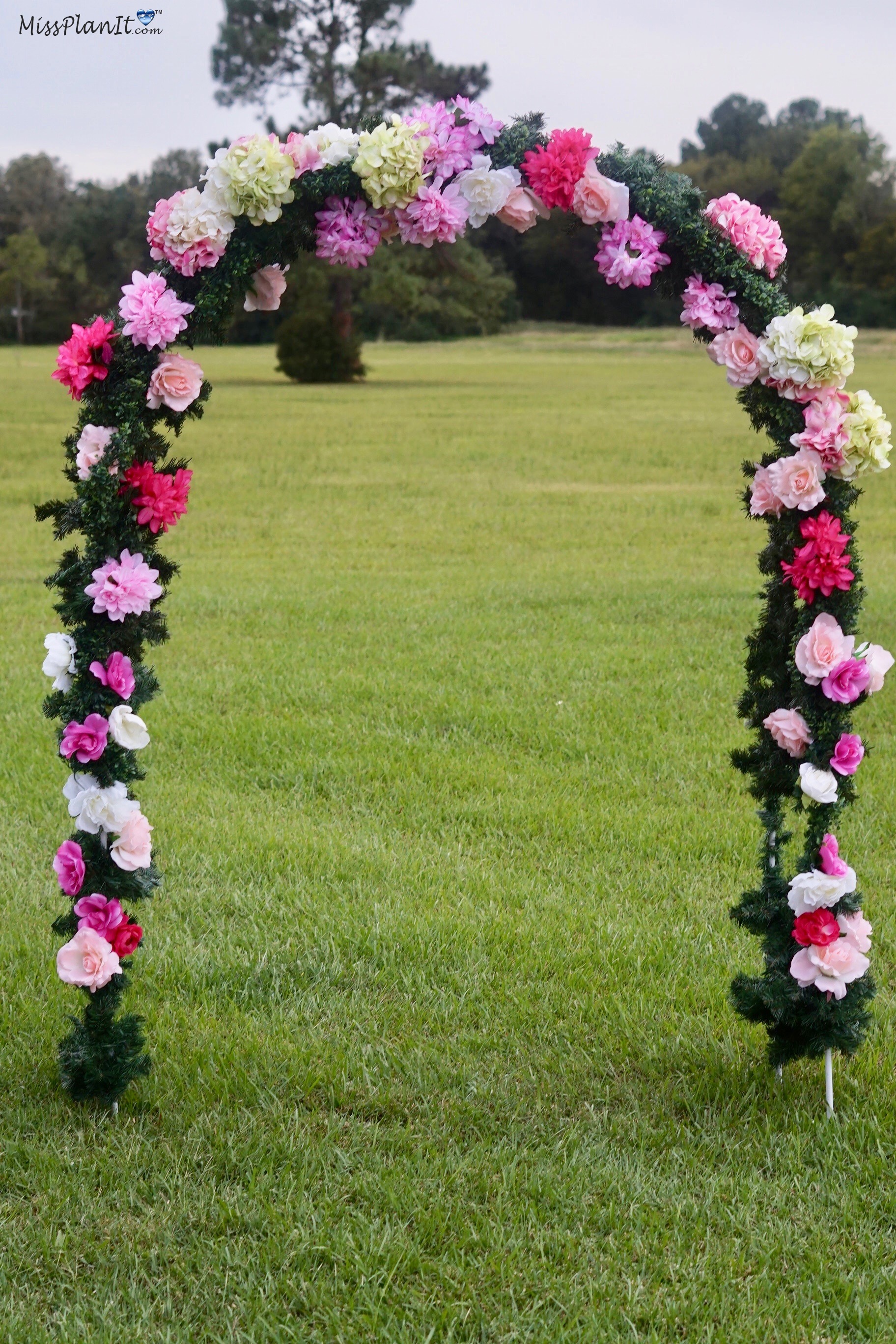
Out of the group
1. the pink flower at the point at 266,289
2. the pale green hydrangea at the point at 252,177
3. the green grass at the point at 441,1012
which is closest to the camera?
the green grass at the point at 441,1012

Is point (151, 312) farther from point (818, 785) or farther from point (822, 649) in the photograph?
point (818, 785)

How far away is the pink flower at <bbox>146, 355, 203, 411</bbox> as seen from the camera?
3.18 metres

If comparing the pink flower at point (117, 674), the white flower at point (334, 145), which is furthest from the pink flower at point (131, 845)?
the white flower at point (334, 145)

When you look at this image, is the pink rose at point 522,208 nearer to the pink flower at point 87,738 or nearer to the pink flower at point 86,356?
the pink flower at point 86,356

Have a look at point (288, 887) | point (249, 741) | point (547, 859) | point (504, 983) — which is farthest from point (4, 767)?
point (504, 983)

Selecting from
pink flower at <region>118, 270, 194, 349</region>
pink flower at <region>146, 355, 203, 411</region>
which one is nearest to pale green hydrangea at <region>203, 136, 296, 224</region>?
pink flower at <region>118, 270, 194, 349</region>

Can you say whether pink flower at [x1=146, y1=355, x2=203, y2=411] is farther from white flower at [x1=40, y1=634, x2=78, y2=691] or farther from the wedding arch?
white flower at [x1=40, y1=634, x2=78, y2=691]

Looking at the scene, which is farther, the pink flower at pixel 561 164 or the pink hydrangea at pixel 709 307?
the pink hydrangea at pixel 709 307

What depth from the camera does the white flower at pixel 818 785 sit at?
3.20m

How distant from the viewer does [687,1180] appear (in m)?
2.98

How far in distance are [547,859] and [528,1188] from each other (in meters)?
1.91

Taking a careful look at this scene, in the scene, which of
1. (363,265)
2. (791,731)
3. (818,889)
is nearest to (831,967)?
(818,889)

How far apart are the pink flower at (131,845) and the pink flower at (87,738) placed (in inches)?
7.2

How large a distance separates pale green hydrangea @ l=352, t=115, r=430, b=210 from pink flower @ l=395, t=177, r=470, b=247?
5 centimetres
